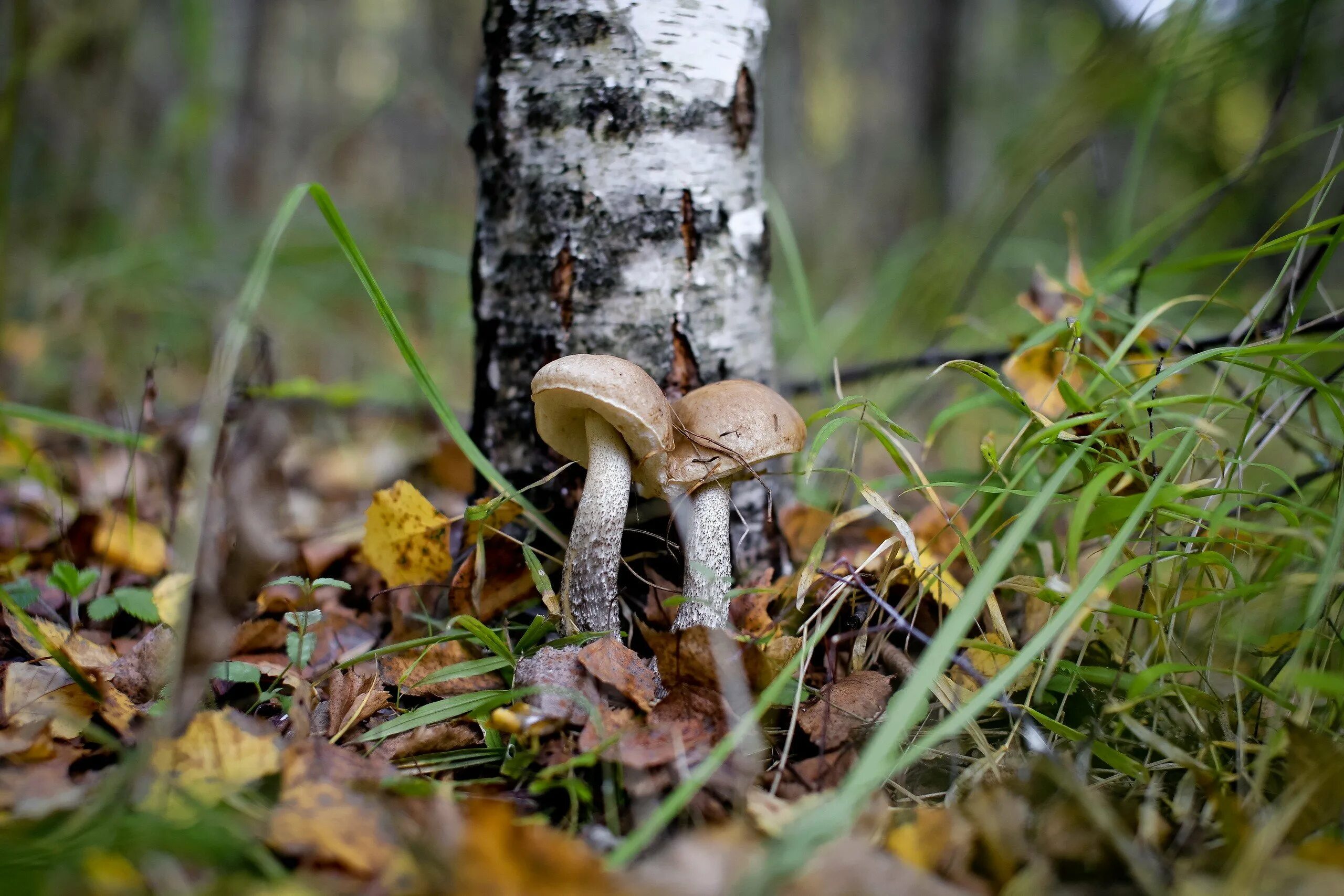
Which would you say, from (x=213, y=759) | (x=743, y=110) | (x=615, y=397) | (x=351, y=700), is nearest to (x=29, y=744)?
(x=213, y=759)

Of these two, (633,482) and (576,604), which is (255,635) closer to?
Result: (576,604)

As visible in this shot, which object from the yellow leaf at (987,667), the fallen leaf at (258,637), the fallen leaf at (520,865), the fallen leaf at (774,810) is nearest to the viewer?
the fallen leaf at (520,865)

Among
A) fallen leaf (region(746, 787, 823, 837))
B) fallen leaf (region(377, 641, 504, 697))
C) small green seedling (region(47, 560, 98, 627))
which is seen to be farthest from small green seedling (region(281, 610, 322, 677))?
fallen leaf (region(746, 787, 823, 837))

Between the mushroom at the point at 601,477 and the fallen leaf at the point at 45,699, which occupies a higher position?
the mushroom at the point at 601,477

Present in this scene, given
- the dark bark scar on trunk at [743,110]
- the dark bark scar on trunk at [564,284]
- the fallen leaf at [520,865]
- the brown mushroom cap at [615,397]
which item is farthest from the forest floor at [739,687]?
the dark bark scar on trunk at [743,110]

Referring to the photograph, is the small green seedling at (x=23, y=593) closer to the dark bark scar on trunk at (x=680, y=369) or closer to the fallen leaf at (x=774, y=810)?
the dark bark scar on trunk at (x=680, y=369)

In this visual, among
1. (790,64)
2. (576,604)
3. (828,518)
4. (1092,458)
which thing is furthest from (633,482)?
(790,64)
